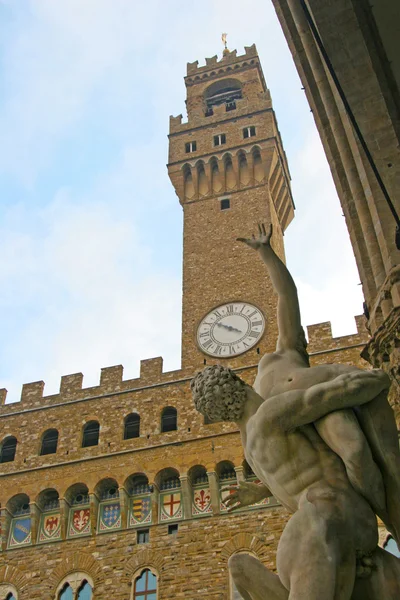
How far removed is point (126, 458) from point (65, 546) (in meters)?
2.27

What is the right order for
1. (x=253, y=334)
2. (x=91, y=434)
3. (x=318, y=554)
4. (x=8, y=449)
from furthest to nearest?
(x=253, y=334), (x=8, y=449), (x=91, y=434), (x=318, y=554)

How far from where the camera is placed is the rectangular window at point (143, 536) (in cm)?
1592

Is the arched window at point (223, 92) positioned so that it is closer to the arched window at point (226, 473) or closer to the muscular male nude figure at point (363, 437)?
the arched window at point (226, 473)

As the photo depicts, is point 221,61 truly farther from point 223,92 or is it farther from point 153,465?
point 153,465

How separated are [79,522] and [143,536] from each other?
1.56 metres

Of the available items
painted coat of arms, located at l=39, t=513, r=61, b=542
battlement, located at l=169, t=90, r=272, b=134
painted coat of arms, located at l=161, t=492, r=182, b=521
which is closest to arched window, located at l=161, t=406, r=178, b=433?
painted coat of arms, located at l=161, t=492, r=182, b=521

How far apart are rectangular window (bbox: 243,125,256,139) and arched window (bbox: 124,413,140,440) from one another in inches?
411

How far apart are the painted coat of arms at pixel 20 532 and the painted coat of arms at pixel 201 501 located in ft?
12.3

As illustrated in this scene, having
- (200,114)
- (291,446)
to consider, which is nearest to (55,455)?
(200,114)

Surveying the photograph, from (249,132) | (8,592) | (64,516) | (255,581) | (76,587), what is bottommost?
(255,581)

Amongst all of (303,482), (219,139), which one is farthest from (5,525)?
(303,482)

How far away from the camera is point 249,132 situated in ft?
79.2

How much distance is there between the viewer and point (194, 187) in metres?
23.3

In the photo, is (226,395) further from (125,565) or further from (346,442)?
(125,565)
